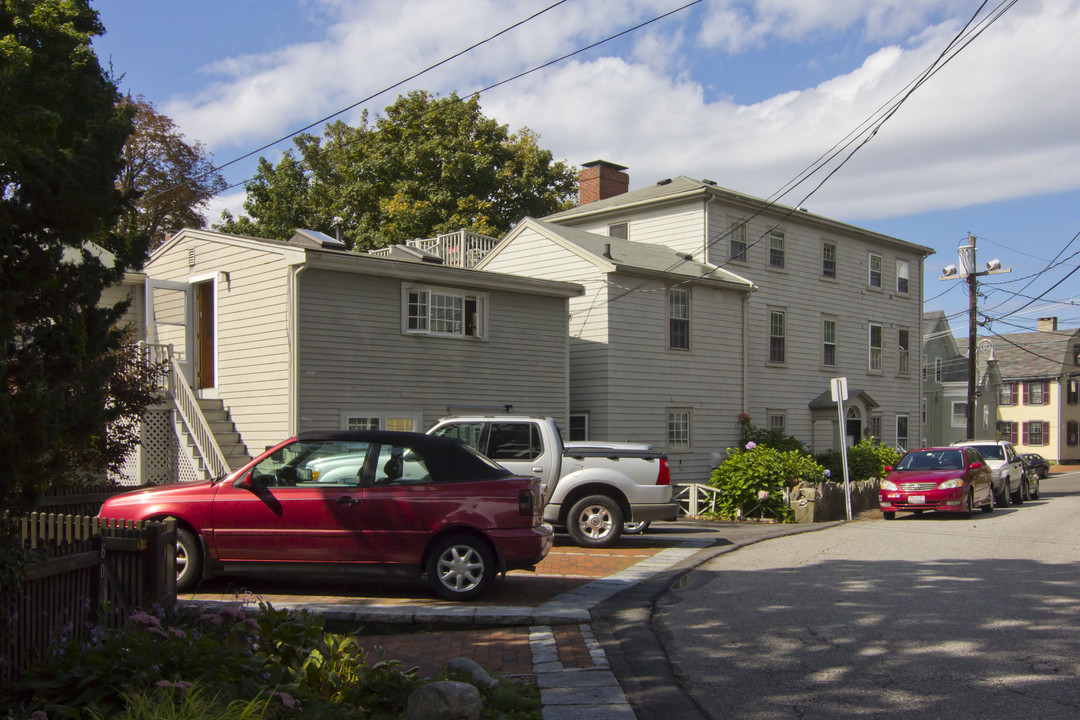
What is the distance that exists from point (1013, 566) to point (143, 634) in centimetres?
1001

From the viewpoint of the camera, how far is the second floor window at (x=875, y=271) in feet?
106

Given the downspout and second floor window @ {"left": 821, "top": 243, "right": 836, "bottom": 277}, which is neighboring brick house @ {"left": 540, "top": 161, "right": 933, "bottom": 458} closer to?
second floor window @ {"left": 821, "top": 243, "right": 836, "bottom": 277}

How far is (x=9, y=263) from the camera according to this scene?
5.21m

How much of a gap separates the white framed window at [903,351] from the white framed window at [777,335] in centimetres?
750

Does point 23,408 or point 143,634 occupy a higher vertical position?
point 23,408

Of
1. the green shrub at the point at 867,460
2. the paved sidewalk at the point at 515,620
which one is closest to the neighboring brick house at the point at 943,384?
the green shrub at the point at 867,460

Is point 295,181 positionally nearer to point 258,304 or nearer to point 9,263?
point 258,304

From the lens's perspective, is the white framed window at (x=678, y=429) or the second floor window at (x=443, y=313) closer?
the second floor window at (x=443, y=313)

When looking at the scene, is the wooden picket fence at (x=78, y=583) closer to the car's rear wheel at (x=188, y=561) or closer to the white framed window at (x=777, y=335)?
the car's rear wheel at (x=188, y=561)

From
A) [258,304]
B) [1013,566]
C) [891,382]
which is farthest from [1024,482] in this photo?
[258,304]

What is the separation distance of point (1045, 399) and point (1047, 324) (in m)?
12.0

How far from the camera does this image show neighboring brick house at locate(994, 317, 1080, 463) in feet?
178

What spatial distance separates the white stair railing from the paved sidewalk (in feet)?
23.1

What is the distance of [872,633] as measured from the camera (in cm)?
766
